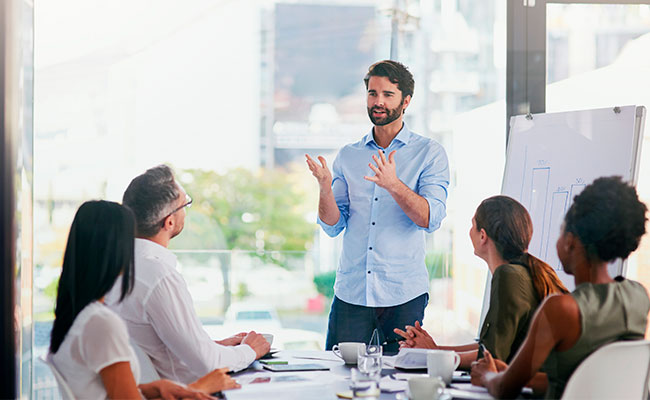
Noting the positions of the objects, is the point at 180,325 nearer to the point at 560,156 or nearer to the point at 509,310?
the point at 509,310

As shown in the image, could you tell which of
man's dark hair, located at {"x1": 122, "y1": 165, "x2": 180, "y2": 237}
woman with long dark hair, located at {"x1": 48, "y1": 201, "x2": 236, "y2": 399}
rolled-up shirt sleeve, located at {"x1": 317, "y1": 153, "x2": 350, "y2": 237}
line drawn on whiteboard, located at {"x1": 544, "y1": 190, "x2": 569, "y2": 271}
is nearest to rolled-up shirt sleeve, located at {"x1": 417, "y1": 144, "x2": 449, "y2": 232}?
rolled-up shirt sleeve, located at {"x1": 317, "y1": 153, "x2": 350, "y2": 237}

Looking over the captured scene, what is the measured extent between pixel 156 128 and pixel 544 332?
11.9ft

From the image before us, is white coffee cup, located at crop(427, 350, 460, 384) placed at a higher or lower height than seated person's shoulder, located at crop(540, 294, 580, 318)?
lower

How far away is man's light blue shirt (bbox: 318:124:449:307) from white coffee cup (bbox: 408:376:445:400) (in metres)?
1.38

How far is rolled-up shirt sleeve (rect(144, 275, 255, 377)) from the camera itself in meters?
2.03

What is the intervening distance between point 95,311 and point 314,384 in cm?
67

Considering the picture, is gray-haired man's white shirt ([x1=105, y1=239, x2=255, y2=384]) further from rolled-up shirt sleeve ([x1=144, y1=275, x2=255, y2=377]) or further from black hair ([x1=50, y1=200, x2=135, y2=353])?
black hair ([x1=50, y1=200, x2=135, y2=353])

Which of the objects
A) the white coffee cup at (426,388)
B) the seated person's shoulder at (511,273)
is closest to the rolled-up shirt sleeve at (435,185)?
the seated person's shoulder at (511,273)

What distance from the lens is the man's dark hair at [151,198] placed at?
213cm

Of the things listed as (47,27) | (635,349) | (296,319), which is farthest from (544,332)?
(296,319)

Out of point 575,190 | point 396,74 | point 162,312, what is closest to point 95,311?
point 162,312

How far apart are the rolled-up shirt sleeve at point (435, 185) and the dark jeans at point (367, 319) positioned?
14.3 inches

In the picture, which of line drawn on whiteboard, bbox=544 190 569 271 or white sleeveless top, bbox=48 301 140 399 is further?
line drawn on whiteboard, bbox=544 190 569 271

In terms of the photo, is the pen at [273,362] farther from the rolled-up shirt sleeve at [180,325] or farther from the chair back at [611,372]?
the chair back at [611,372]
